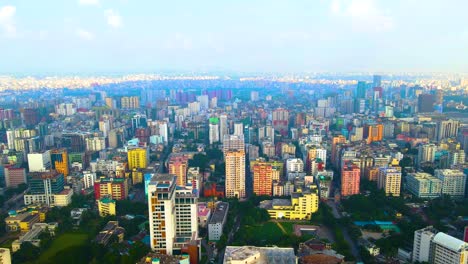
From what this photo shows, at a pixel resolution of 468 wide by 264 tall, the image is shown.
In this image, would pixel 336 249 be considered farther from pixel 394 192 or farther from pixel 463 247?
pixel 394 192

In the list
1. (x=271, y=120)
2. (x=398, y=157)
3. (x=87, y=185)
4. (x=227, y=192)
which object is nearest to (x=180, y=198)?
(x=227, y=192)

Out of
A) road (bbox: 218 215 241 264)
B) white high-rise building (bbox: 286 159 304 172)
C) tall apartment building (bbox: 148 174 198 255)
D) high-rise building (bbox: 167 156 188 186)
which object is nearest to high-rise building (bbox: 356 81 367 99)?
white high-rise building (bbox: 286 159 304 172)

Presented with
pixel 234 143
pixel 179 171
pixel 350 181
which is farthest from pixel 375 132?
pixel 179 171

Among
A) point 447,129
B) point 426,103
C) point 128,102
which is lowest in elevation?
point 447,129

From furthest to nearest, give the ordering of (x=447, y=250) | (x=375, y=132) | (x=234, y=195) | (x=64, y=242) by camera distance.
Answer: (x=375, y=132) → (x=234, y=195) → (x=64, y=242) → (x=447, y=250)

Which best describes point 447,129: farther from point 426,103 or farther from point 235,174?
point 235,174

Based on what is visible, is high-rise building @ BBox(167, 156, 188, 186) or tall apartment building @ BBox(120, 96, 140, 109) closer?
high-rise building @ BBox(167, 156, 188, 186)

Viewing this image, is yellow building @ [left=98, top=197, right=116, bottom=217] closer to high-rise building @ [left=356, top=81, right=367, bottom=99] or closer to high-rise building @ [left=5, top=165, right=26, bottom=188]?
high-rise building @ [left=5, top=165, right=26, bottom=188]
